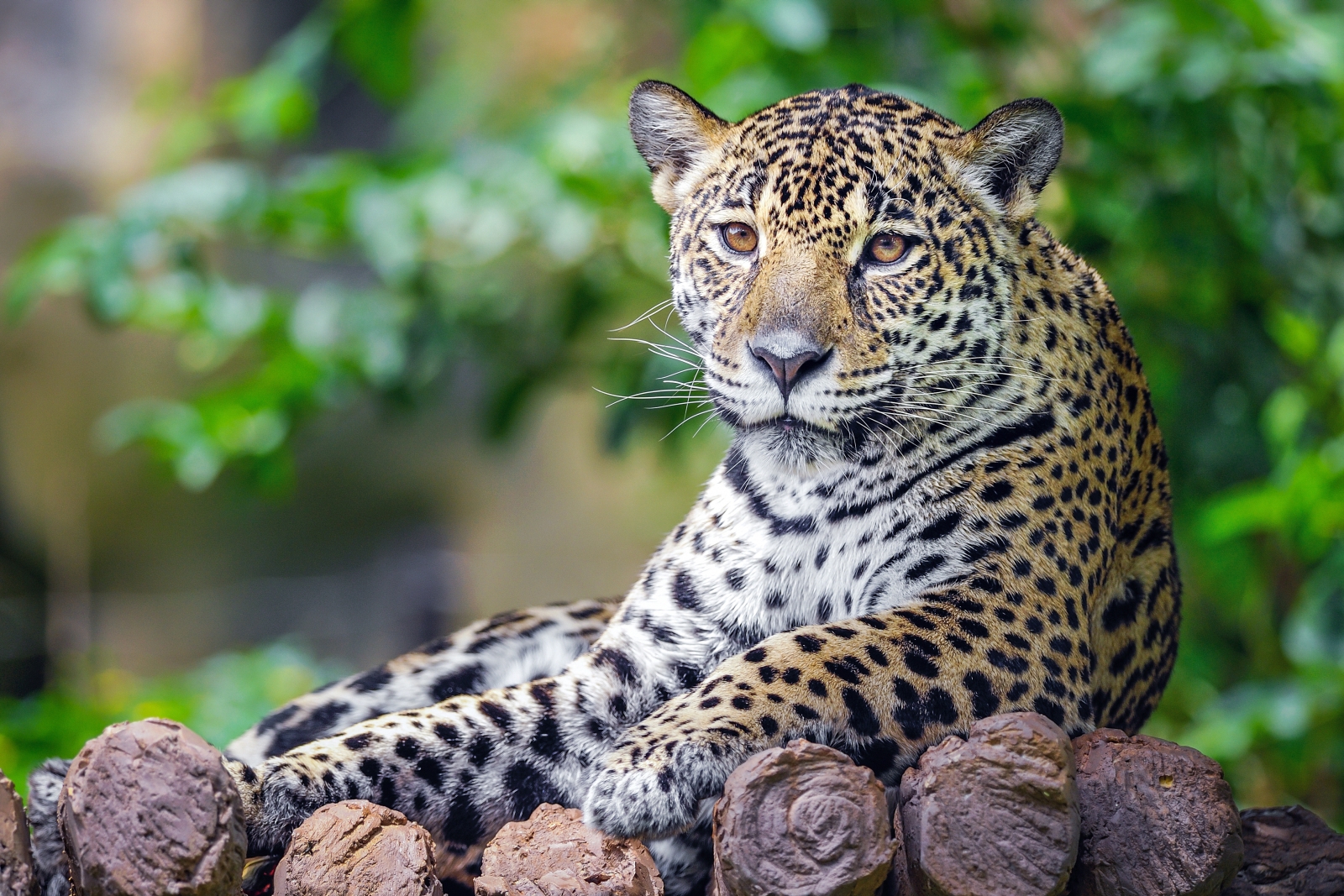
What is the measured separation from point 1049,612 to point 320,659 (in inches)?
421

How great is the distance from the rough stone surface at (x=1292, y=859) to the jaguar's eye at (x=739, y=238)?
1.94 m

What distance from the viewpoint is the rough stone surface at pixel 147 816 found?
8.49 ft

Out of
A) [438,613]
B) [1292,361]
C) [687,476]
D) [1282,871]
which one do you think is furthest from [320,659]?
[1282,871]

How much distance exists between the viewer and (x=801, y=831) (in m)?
2.65

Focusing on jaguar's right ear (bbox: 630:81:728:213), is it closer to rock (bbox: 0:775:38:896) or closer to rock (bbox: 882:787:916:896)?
rock (bbox: 882:787:916:896)

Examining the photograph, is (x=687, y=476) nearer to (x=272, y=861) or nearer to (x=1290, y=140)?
(x=1290, y=140)

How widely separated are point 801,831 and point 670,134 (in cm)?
229

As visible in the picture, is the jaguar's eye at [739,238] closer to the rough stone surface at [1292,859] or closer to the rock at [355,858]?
the rock at [355,858]

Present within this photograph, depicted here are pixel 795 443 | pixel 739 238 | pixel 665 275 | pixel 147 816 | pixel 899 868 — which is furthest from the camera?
pixel 665 275

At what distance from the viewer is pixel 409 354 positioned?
6965mm

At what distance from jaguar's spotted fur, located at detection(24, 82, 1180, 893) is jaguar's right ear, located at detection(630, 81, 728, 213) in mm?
21

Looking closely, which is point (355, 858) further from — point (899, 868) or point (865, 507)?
point (865, 507)

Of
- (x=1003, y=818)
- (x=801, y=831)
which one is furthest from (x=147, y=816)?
(x=1003, y=818)

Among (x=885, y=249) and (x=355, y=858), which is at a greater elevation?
(x=885, y=249)
